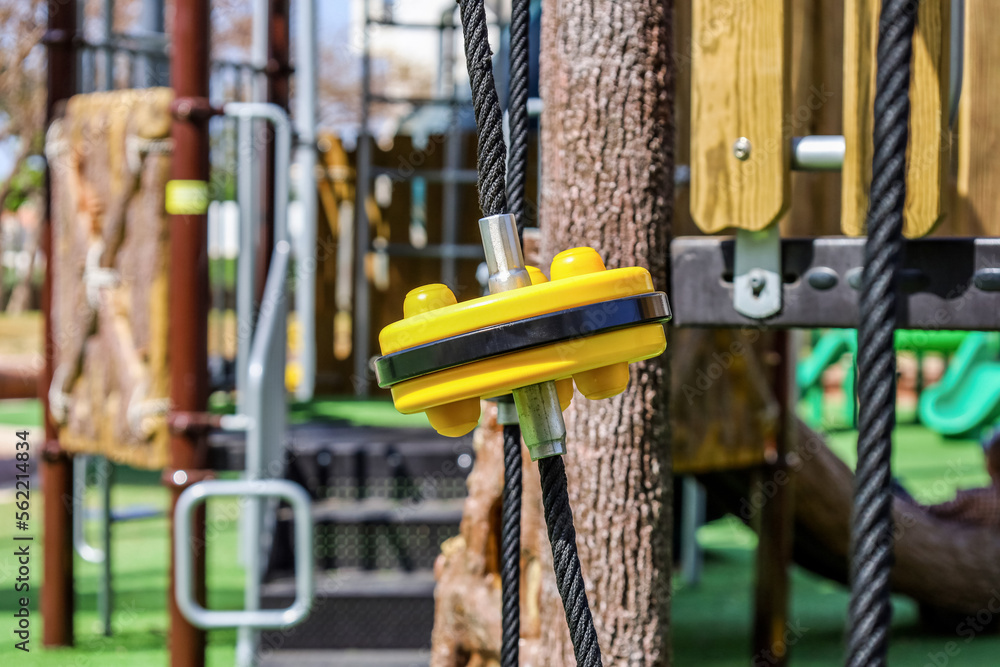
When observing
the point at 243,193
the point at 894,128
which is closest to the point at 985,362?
the point at 243,193

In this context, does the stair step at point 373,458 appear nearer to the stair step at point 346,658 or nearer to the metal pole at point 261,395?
the metal pole at point 261,395

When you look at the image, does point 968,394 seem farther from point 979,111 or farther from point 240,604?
point 979,111

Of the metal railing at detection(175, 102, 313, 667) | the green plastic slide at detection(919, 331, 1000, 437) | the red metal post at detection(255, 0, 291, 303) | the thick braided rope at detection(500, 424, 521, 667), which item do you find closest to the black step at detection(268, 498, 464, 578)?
the metal railing at detection(175, 102, 313, 667)

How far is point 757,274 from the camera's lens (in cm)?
151

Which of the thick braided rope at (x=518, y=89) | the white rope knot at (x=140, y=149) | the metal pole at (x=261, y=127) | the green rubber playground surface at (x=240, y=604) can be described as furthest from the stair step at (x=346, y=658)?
the thick braided rope at (x=518, y=89)

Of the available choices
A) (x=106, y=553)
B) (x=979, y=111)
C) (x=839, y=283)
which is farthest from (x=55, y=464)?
(x=979, y=111)

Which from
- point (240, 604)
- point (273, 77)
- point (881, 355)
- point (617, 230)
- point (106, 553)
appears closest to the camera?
point (881, 355)

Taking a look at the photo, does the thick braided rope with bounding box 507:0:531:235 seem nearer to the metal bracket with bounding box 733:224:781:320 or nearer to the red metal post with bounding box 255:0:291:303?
the metal bracket with bounding box 733:224:781:320

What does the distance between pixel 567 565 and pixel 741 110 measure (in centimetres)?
80

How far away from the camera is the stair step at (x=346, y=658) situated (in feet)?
12.4

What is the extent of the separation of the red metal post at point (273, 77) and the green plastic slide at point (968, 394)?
325 inches

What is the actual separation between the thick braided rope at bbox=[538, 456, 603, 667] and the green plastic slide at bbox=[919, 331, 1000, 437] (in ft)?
36.6

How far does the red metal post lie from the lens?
5484 millimetres

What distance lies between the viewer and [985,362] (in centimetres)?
1254
